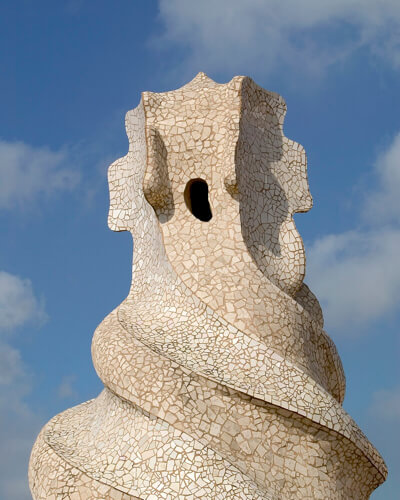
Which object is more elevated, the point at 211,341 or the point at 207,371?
the point at 211,341

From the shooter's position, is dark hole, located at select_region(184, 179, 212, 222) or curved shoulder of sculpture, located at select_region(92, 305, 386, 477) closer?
curved shoulder of sculpture, located at select_region(92, 305, 386, 477)

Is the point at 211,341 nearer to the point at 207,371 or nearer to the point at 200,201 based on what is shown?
the point at 207,371

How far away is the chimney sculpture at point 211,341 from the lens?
783 centimetres

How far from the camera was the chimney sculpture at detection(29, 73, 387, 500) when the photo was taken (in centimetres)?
783

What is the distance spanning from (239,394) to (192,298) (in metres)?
1.23

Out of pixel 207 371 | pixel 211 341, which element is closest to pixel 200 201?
pixel 211 341

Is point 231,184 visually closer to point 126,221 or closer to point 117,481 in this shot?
point 126,221

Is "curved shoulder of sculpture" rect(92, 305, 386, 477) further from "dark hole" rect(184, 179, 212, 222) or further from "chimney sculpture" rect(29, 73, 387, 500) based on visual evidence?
"dark hole" rect(184, 179, 212, 222)

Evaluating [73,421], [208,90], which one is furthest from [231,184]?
[73,421]

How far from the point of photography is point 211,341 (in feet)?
27.7

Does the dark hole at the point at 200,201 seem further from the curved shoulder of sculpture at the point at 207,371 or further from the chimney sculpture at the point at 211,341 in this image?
the curved shoulder of sculpture at the point at 207,371

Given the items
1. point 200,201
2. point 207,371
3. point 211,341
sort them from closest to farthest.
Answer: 1. point 207,371
2. point 211,341
3. point 200,201

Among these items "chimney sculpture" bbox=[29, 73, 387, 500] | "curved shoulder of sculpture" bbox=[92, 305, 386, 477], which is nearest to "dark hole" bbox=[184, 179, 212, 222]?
"chimney sculpture" bbox=[29, 73, 387, 500]

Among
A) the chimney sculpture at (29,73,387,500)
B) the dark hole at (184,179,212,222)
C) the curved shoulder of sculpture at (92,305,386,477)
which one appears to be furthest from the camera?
the dark hole at (184,179,212,222)
